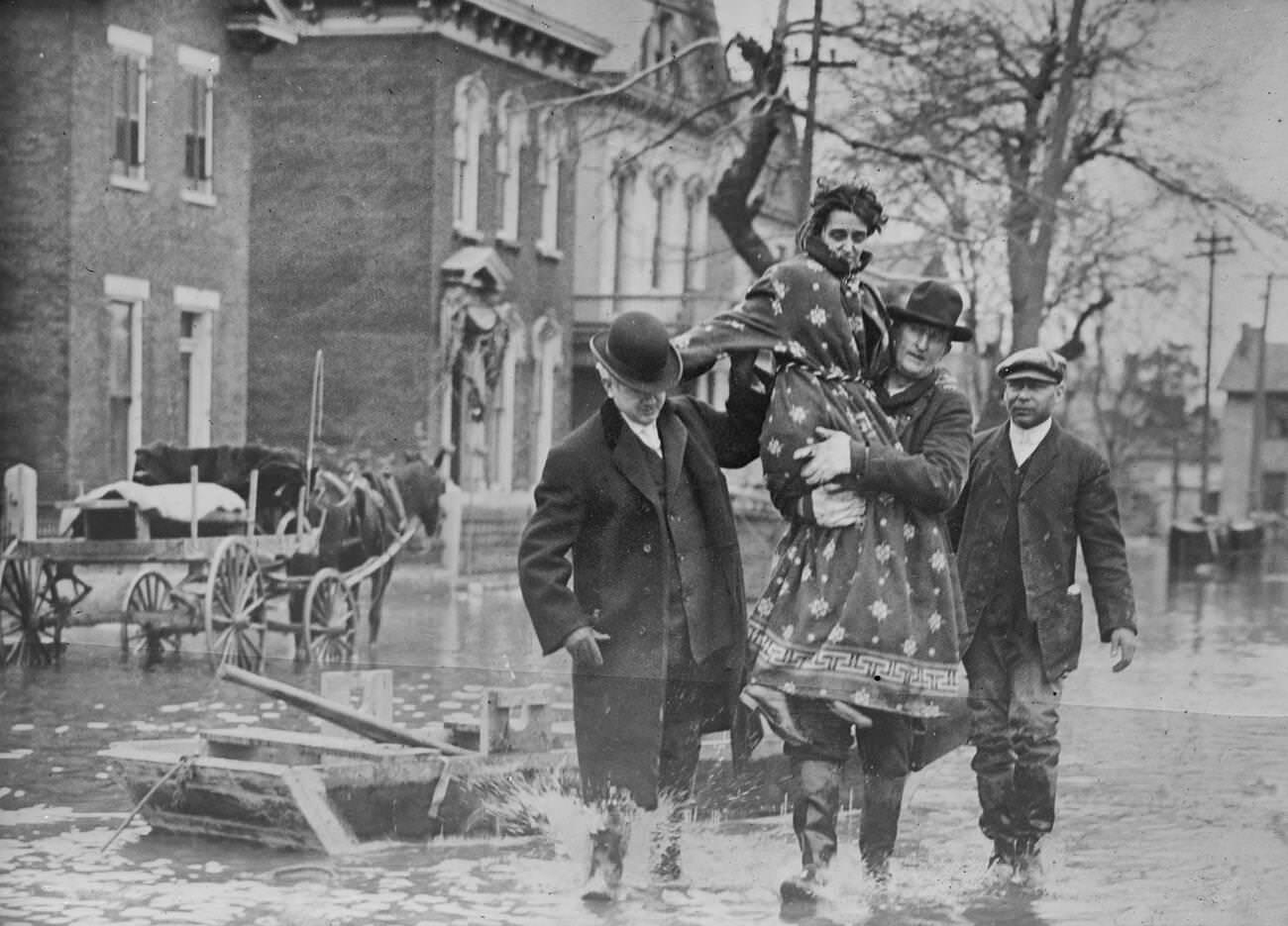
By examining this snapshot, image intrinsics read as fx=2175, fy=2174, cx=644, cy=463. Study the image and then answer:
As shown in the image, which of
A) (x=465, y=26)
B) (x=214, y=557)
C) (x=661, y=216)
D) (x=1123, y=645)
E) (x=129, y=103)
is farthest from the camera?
(x=661, y=216)

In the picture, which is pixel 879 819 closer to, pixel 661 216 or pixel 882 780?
pixel 882 780

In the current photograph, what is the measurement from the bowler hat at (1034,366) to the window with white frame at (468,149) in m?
21.2

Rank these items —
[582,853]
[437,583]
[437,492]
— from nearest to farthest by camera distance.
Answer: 1. [582,853]
2. [437,492]
3. [437,583]

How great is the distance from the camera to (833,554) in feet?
20.5

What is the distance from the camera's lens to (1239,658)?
18094 mm

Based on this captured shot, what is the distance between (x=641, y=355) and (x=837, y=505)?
2.32 ft

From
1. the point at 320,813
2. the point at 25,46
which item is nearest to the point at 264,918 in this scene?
the point at 320,813

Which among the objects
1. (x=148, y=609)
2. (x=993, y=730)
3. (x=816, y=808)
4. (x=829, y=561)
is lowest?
(x=148, y=609)

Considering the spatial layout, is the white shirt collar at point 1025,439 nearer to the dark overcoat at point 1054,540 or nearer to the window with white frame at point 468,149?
the dark overcoat at point 1054,540

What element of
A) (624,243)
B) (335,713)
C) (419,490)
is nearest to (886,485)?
(335,713)

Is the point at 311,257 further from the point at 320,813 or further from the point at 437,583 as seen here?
the point at 320,813

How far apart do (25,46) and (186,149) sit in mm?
2286

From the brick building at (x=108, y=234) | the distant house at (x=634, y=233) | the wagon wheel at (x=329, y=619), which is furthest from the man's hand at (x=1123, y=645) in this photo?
the distant house at (x=634, y=233)

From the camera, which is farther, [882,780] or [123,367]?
[123,367]
